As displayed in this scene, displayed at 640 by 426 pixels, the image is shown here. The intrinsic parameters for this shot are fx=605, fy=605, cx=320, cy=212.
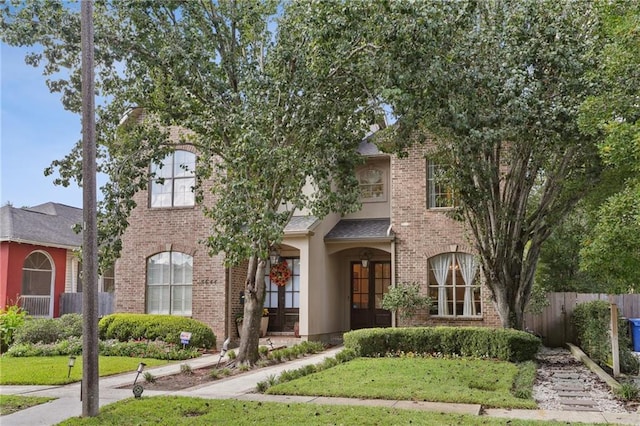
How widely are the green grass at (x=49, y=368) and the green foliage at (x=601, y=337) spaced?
975 cm

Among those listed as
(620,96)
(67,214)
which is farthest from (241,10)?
(67,214)

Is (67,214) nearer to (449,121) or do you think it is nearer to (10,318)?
(10,318)

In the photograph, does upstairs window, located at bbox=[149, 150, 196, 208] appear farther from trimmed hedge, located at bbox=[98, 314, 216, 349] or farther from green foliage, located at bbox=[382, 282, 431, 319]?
green foliage, located at bbox=[382, 282, 431, 319]

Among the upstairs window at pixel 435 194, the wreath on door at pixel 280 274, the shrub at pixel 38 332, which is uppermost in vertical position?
the upstairs window at pixel 435 194

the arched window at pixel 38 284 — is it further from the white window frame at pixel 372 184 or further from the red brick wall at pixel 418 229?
the red brick wall at pixel 418 229

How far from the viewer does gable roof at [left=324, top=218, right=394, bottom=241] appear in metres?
18.1

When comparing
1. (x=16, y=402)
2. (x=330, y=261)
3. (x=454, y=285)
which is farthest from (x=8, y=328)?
(x=454, y=285)

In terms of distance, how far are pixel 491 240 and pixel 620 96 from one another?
20.1 ft

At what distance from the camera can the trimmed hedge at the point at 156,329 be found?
16.1m

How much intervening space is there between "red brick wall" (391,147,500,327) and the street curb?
93.4 inches

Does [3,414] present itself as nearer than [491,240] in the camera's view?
Yes

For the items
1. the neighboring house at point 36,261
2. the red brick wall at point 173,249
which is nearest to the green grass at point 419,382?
the red brick wall at point 173,249

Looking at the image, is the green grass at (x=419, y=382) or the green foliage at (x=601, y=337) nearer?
the green grass at (x=419, y=382)

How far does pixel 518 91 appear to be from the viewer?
1088 centimetres
